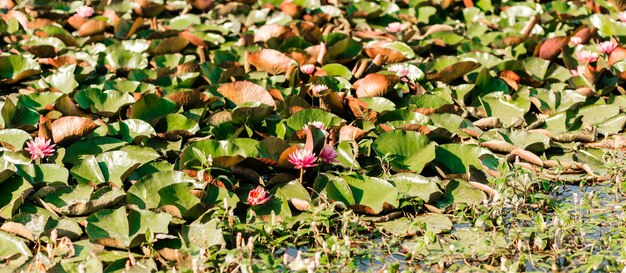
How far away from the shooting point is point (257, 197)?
359 cm

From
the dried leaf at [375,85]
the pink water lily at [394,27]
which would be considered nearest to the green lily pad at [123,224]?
the dried leaf at [375,85]

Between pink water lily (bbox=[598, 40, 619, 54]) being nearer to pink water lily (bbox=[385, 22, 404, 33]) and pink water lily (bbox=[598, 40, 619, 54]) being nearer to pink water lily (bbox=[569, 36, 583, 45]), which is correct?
pink water lily (bbox=[569, 36, 583, 45])

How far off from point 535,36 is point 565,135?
1.78 meters

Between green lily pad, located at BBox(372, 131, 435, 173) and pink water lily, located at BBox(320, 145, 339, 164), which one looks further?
green lily pad, located at BBox(372, 131, 435, 173)

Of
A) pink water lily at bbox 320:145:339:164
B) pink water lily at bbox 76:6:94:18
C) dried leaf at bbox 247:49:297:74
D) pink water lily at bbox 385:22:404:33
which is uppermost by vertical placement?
pink water lily at bbox 320:145:339:164

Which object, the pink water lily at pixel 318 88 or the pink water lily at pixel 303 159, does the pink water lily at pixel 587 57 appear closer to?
the pink water lily at pixel 318 88

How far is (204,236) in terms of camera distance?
3260 mm

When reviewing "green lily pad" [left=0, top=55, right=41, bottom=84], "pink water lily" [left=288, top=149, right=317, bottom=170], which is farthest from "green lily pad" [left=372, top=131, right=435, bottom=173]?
"green lily pad" [left=0, top=55, right=41, bottom=84]

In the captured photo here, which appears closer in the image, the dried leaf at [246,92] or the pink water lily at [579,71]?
the dried leaf at [246,92]

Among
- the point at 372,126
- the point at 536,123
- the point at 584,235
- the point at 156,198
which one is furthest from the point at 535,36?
the point at 156,198

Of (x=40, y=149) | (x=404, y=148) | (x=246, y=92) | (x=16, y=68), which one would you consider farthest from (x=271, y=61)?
(x=40, y=149)

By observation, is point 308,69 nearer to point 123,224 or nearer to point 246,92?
point 246,92

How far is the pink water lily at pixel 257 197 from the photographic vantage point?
3.58 m

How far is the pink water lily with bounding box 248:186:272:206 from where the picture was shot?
3.58m
